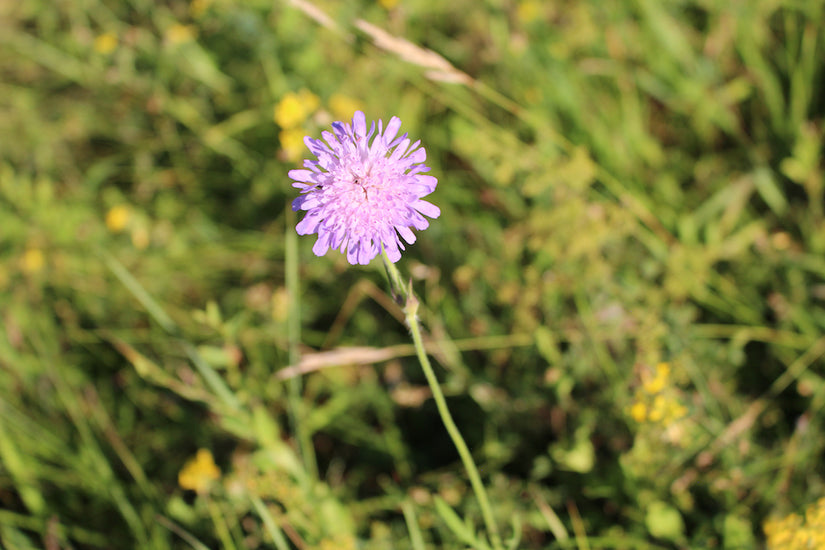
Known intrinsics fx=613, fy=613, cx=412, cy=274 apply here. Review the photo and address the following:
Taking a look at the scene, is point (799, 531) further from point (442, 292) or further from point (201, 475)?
point (201, 475)

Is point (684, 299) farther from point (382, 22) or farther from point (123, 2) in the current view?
point (123, 2)

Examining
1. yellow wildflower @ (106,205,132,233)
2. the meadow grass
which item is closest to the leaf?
the meadow grass

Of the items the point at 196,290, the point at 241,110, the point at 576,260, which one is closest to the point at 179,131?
the point at 241,110

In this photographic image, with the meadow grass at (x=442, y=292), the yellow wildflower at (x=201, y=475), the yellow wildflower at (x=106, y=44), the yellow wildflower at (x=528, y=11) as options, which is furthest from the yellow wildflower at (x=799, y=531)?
the yellow wildflower at (x=106, y=44)

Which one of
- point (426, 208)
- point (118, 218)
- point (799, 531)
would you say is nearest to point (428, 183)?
point (426, 208)

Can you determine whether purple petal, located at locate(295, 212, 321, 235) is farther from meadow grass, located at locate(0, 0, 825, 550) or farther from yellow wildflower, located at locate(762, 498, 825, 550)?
yellow wildflower, located at locate(762, 498, 825, 550)

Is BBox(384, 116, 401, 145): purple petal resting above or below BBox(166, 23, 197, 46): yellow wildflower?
A: below
